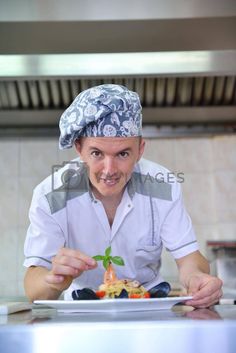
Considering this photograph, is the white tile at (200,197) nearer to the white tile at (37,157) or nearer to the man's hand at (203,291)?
the white tile at (37,157)

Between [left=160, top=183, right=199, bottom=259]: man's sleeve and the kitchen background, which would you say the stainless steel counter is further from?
the kitchen background

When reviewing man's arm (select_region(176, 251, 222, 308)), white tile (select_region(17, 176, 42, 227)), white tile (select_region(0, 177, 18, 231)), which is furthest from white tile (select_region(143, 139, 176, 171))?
man's arm (select_region(176, 251, 222, 308))

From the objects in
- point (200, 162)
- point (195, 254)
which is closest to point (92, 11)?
point (195, 254)

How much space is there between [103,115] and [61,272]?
36cm

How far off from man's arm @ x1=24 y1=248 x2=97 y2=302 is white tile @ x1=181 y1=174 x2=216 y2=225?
1372 mm

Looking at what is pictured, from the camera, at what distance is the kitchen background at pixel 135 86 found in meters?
1.40

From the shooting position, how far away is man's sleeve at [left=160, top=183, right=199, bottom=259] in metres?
1.09

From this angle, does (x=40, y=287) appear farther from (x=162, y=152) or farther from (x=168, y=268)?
(x=162, y=152)

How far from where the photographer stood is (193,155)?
88.0 inches

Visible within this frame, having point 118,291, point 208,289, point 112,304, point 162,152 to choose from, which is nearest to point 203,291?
point 208,289

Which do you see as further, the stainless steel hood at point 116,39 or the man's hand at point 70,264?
the stainless steel hood at point 116,39

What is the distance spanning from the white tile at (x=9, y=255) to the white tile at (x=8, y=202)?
1.6 inches

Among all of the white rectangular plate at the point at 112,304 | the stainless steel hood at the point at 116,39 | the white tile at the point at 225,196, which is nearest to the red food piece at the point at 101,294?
the white rectangular plate at the point at 112,304

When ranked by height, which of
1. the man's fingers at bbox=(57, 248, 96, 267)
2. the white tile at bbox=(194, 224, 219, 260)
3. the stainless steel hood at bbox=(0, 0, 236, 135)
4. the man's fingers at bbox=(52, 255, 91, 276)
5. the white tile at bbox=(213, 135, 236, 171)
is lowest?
the white tile at bbox=(194, 224, 219, 260)
